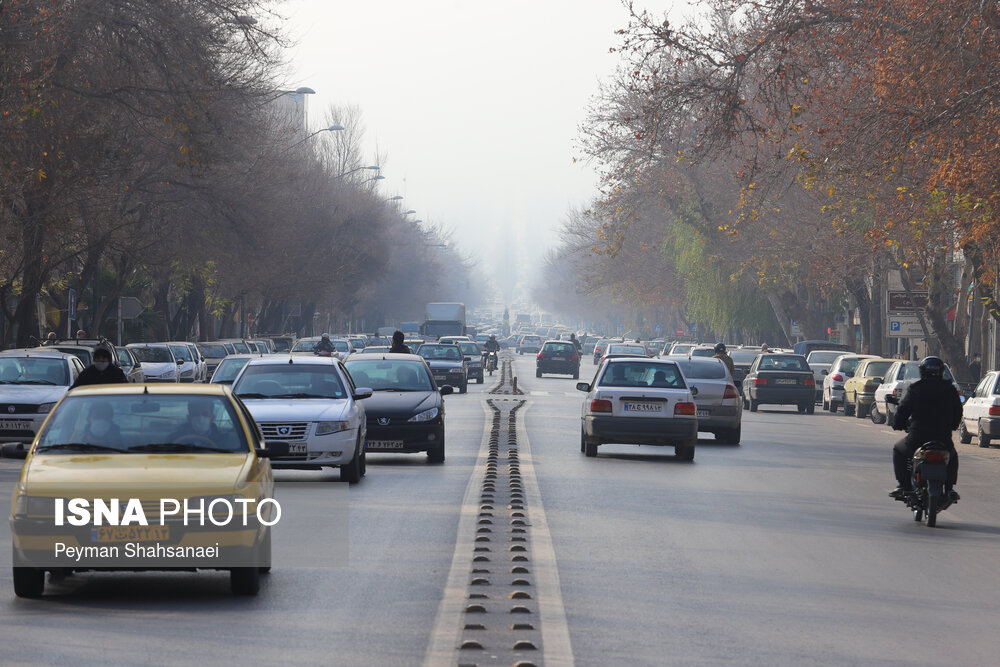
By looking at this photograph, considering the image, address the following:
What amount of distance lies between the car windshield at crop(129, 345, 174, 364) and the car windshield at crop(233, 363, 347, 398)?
24664 mm

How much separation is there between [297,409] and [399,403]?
3.40 metres

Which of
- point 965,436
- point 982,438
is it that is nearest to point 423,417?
point 982,438

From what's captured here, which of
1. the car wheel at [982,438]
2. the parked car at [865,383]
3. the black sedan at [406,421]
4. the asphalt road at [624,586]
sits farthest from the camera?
the parked car at [865,383]

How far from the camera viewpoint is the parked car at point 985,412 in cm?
2800

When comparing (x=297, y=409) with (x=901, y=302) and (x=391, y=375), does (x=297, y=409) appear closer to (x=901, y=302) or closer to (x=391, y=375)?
(x=391, y=375)

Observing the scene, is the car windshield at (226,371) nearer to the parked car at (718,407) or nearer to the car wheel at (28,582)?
the parked car at (718,407)

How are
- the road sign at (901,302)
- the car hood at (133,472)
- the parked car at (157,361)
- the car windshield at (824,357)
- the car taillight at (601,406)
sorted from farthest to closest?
the car windshield at (824,357), the road sign at (901,302), the parked car at (157,361), the car taillight at (601,406), the car hood at (133,472)

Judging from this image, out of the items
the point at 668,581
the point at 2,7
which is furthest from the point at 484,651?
the point at 2,7

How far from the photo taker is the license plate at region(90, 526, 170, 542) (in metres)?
8.97

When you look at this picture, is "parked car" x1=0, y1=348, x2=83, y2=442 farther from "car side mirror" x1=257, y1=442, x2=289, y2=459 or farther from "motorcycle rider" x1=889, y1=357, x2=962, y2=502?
"car side mirror" x1=257, y1=442, x2=289, y2=459

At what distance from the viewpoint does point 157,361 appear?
142 feet

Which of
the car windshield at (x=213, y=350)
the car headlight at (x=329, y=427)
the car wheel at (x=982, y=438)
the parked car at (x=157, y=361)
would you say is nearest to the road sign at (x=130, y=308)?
the car windshield at (x=213, y=350)

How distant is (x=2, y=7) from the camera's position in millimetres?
24000

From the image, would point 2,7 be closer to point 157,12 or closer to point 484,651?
point 157,12
